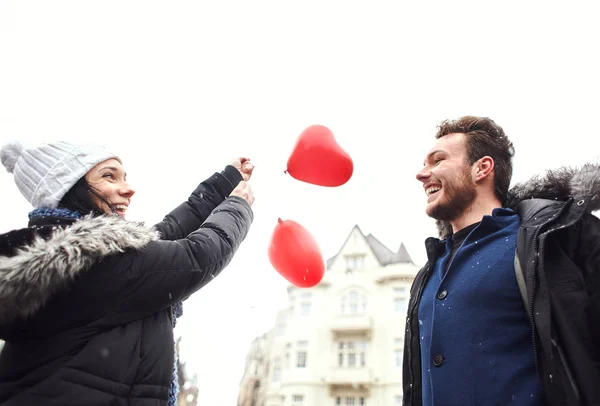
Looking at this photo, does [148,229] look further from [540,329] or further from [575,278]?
[575,278]

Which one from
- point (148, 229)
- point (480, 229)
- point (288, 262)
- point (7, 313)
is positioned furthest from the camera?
point (288, 262)

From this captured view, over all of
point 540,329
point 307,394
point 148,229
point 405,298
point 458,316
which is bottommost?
point 540,329

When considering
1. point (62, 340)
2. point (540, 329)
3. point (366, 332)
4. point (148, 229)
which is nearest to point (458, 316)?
point (540, 329)

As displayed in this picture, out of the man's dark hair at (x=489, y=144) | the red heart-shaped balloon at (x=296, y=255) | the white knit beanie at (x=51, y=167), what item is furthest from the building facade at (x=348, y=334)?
the white knit beanie at (x=51, y=167)

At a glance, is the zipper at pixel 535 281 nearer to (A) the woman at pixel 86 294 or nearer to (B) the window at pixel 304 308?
(A) the woman at pixel 86 294

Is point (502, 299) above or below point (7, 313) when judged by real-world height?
above

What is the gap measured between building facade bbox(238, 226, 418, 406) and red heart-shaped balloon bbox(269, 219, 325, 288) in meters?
18.9

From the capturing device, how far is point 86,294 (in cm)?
147

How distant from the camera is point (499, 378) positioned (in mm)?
1660

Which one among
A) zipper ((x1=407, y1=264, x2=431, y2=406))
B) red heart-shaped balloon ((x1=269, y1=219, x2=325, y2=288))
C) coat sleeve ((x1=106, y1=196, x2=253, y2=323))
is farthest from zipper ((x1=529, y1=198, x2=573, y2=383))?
red heart-shaped balloon ((x1=269, y1=219, x2=325, y2=288))

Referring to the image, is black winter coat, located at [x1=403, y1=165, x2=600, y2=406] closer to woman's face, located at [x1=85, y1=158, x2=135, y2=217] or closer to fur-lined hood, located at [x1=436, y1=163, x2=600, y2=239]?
fur-lined hood, located at [x1=436, y1=163, x2=600, y2=239]

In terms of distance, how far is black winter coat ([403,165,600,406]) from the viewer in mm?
1412

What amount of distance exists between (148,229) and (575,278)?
5.12 feet

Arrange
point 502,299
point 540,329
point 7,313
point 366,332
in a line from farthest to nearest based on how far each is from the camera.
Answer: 1. point 366,332
2. point 502,299
3. point 540,329
4. point 7,313
